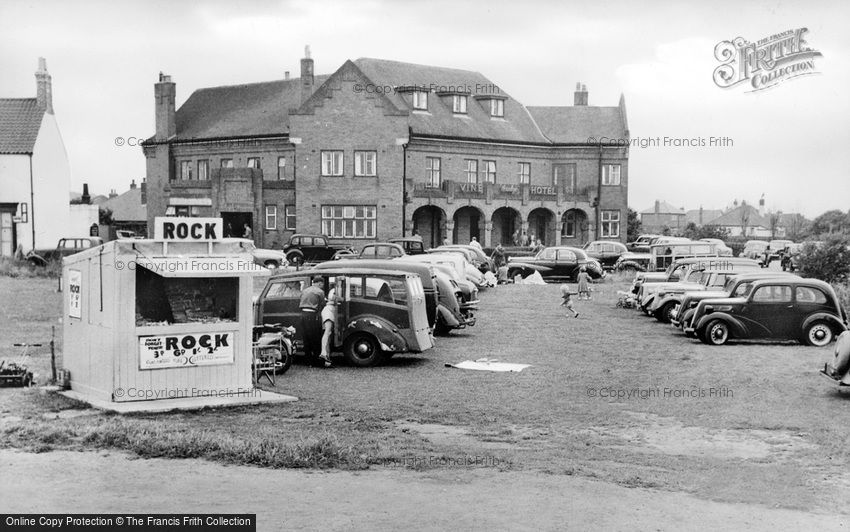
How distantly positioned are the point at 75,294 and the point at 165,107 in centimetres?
5009

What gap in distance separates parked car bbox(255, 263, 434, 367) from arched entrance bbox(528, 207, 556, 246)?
134ft

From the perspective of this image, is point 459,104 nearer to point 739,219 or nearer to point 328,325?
point 328,325

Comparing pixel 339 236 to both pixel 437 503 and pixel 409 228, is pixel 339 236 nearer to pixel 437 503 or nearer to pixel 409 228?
pixel 409 228

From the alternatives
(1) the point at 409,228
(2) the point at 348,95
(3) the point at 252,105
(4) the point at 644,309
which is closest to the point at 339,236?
(1) the point at 409,228

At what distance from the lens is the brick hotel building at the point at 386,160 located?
52969 millimetres

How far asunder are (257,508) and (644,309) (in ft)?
73.5

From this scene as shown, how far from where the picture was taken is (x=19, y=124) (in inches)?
1735

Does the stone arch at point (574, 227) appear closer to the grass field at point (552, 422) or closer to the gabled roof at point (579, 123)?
the gabled roof at point (579, 123)

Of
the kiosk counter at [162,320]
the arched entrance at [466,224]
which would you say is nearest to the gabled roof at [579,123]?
the arched entrance at [466,224]

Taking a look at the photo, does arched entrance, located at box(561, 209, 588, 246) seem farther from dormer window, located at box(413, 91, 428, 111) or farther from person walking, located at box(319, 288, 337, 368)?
person walking, located at box(319, 288, 337, 368)

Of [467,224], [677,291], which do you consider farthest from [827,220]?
[677,291]

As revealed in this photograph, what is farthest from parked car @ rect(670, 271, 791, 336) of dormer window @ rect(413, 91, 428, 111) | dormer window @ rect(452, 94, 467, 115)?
dormer window @ rect(452, 94, 467, 115)

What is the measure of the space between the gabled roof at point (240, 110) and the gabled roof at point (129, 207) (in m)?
26.4

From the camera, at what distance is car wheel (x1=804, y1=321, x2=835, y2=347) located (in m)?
21.6
